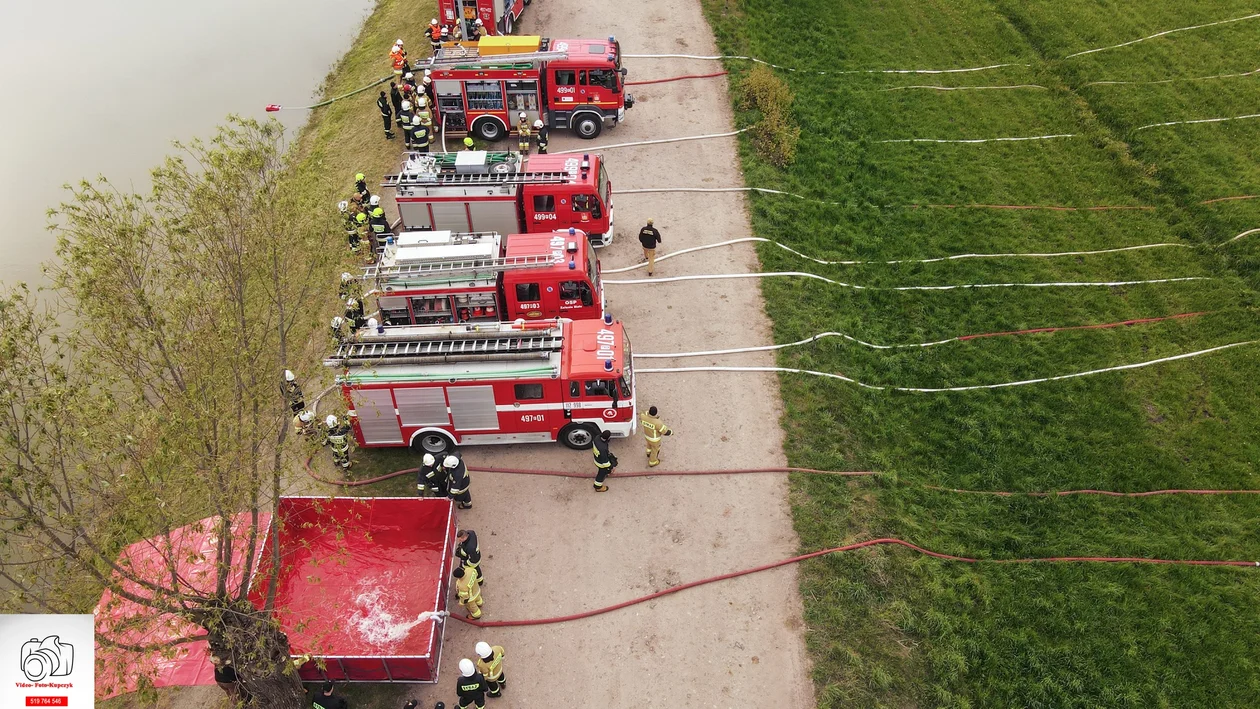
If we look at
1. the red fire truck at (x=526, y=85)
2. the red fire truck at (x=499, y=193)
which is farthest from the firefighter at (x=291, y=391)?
the red fire truck at (x=526, y=85)

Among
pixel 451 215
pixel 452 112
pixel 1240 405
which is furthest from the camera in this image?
pixel 452 112

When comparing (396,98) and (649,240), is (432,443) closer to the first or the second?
(649,240)

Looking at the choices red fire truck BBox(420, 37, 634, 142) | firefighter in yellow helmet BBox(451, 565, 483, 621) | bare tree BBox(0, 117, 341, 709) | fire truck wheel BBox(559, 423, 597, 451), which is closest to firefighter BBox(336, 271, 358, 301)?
bare tree BBox(0, 117, 341, 709)

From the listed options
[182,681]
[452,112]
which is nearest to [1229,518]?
[182,681]

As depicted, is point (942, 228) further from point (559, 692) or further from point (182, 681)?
point (182, 681)

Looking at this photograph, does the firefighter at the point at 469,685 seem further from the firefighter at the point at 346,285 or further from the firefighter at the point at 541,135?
the firefighter at the point at 541,135

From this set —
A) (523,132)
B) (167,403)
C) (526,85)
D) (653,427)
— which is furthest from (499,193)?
(167,403)

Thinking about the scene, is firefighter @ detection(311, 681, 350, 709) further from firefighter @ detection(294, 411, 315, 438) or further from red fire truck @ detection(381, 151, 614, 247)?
red fire truck @ detection(381, 151, 614, 247)
